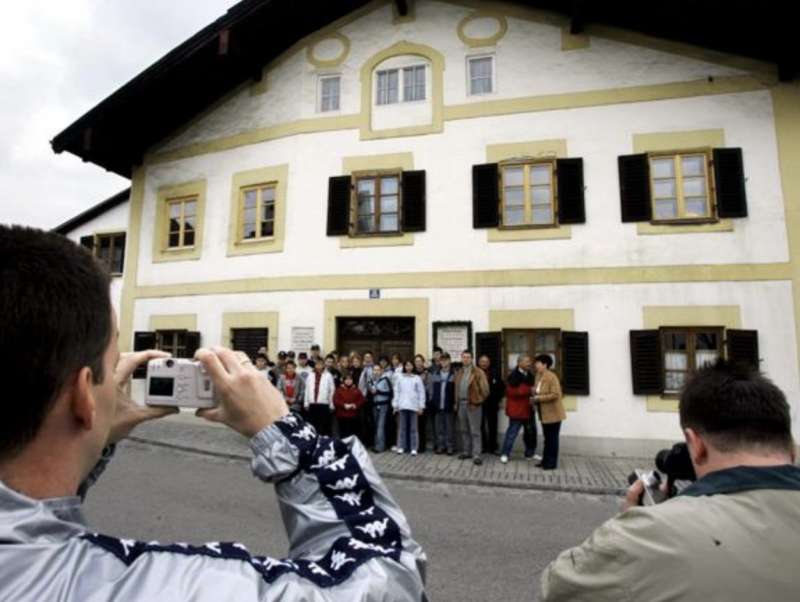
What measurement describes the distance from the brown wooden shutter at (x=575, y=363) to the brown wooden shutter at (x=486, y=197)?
2.70 m

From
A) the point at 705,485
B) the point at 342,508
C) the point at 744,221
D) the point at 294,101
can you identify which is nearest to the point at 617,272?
the point at 744,221

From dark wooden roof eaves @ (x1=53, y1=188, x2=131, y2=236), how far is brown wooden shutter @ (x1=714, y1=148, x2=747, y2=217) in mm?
14905

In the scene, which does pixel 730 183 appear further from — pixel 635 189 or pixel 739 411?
pixel 739 411

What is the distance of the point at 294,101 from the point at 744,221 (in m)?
9.92

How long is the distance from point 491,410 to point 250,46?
10.2 meters

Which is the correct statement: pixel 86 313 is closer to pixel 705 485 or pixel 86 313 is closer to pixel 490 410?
pixel 705 485

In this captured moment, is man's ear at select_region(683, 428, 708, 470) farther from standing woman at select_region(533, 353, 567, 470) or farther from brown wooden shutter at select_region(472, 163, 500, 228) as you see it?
brown wooden shutter at select_region(472, 163, 500, 228)

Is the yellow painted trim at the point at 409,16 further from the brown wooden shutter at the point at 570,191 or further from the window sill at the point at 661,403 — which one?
the window sill at the point at 661,403

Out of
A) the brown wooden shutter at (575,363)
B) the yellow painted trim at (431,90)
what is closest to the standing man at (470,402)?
the brown wooden shutter at (575,363)

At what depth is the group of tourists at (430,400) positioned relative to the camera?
923 centimetres

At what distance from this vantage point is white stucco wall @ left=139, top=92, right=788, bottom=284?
1009cm

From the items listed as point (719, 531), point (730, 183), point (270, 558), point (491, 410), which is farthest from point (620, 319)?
point (270, 558)

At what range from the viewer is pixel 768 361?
378 inches

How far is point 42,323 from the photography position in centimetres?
82
